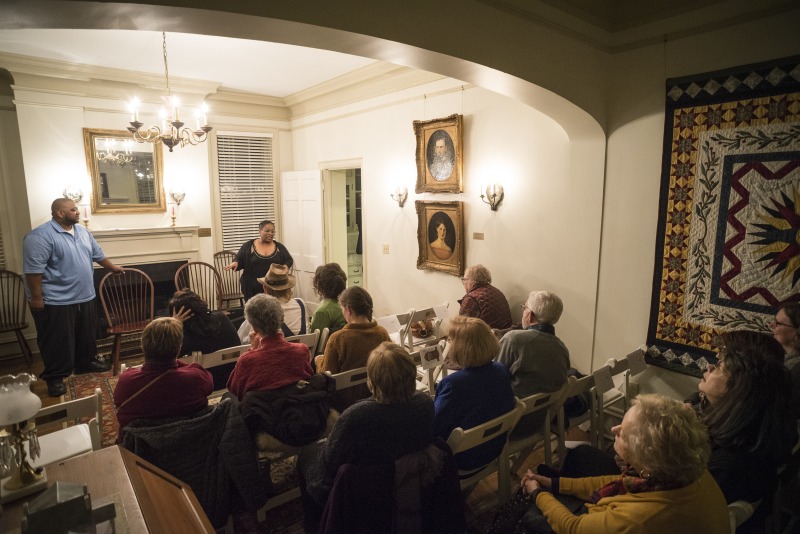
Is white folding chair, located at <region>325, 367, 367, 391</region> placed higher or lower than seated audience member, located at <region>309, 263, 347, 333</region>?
lower

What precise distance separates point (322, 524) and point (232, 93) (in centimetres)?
563

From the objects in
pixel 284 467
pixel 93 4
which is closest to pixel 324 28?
pixel 93 4

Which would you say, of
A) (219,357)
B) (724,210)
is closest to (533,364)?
(724,210)

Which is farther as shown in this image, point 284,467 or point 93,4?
point 284,467

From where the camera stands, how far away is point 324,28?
1.84 meters

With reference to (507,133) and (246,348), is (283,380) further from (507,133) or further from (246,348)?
(507,133)

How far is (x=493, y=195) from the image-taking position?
388cm

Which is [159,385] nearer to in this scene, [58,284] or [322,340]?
[322,340]

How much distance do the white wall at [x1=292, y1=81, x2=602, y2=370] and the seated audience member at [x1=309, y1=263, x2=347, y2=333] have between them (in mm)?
1605

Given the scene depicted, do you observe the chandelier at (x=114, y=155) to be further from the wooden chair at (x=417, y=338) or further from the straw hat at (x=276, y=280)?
the wooden chair at (x=417, y=338)

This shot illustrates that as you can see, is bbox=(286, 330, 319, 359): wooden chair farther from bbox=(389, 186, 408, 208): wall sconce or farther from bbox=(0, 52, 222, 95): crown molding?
bbox=(0, 52, 222, 95): crown molding

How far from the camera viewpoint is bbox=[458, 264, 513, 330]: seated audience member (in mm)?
3516

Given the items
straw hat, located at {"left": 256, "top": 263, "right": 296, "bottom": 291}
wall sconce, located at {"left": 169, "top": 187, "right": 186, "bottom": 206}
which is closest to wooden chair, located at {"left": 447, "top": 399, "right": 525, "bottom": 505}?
straw hat, located at {"left": 256, "top": 263, "right": 296, "bottom": 291}

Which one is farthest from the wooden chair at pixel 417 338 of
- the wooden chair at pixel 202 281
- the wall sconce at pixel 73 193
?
the wall sconce at pixel 73 193
